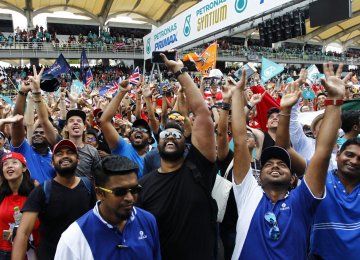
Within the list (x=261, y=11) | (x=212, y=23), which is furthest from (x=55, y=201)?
(x=212, y=23)

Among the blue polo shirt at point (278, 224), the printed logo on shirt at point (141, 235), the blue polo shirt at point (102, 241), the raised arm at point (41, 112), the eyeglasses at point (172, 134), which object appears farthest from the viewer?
the raised arm at point (41, 112)

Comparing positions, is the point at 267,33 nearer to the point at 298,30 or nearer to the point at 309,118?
the point at 298,30

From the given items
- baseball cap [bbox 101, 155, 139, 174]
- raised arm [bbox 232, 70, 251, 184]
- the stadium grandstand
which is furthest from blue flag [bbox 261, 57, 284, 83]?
baseball cap [bbox 101, 155, 139, 174]

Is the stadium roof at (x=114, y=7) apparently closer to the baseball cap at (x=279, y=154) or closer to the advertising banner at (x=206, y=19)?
the advertising banner at (x=206, y=19)

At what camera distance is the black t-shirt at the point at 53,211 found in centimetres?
256

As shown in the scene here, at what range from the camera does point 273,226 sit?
2184mm

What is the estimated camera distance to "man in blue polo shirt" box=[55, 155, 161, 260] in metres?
1.86

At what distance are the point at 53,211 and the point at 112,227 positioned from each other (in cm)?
85

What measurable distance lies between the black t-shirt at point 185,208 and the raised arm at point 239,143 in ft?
0.57

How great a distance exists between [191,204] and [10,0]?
104 feet

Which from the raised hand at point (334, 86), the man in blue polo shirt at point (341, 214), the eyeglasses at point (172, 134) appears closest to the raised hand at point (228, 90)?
the eyeglasses at point (172, 134)

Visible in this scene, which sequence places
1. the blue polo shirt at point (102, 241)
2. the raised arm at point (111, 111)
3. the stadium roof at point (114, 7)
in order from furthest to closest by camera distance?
1. the stadium roof at point (114, 7)
2. the raised arm at point (111, 111)
3. the blue polo shirt at point (102, 241)

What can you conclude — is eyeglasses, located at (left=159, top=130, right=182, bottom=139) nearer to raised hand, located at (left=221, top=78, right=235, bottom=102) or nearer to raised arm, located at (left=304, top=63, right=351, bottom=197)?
raised hand, located at (left=221, top=78, right=235, bottom=102)

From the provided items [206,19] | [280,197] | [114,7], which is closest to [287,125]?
[280,197]
